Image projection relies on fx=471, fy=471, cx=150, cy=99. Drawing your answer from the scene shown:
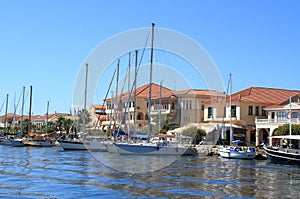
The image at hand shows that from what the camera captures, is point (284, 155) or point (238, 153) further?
point (238, 153)

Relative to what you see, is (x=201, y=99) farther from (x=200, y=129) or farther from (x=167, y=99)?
(x=200, y=129)

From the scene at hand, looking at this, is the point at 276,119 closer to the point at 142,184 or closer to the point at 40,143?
the point at 40,143

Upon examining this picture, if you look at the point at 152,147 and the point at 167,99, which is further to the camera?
the point at 167,99

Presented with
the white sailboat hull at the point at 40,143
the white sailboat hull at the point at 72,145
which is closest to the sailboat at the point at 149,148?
the white sailboat hull at the point at 72,145

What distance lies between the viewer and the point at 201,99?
74.7 metres

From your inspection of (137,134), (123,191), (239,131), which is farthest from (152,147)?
(123,191)

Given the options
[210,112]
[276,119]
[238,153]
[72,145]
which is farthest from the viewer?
[210,112]

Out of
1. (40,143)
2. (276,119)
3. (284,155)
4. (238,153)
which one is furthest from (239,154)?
(40,143)

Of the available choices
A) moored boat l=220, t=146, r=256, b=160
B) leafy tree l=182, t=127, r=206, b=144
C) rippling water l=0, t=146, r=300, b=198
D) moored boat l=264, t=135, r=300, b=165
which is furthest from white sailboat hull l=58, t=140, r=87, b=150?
rippling water l=0, t=146, r=300, b=198

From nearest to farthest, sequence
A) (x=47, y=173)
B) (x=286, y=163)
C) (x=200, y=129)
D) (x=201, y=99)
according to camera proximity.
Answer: (x=47, y=173) → (x=286, y=163) → (x=200, y=129) → (x=201, y=99)

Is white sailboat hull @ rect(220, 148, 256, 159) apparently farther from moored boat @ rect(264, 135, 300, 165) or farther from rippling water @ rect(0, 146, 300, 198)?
rippling water @ rect(0, 146, 300, 198)

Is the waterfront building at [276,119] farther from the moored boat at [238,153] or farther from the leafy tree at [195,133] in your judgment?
the moored boat at [238,153]

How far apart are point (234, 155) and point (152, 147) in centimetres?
872

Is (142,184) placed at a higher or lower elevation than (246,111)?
lower
